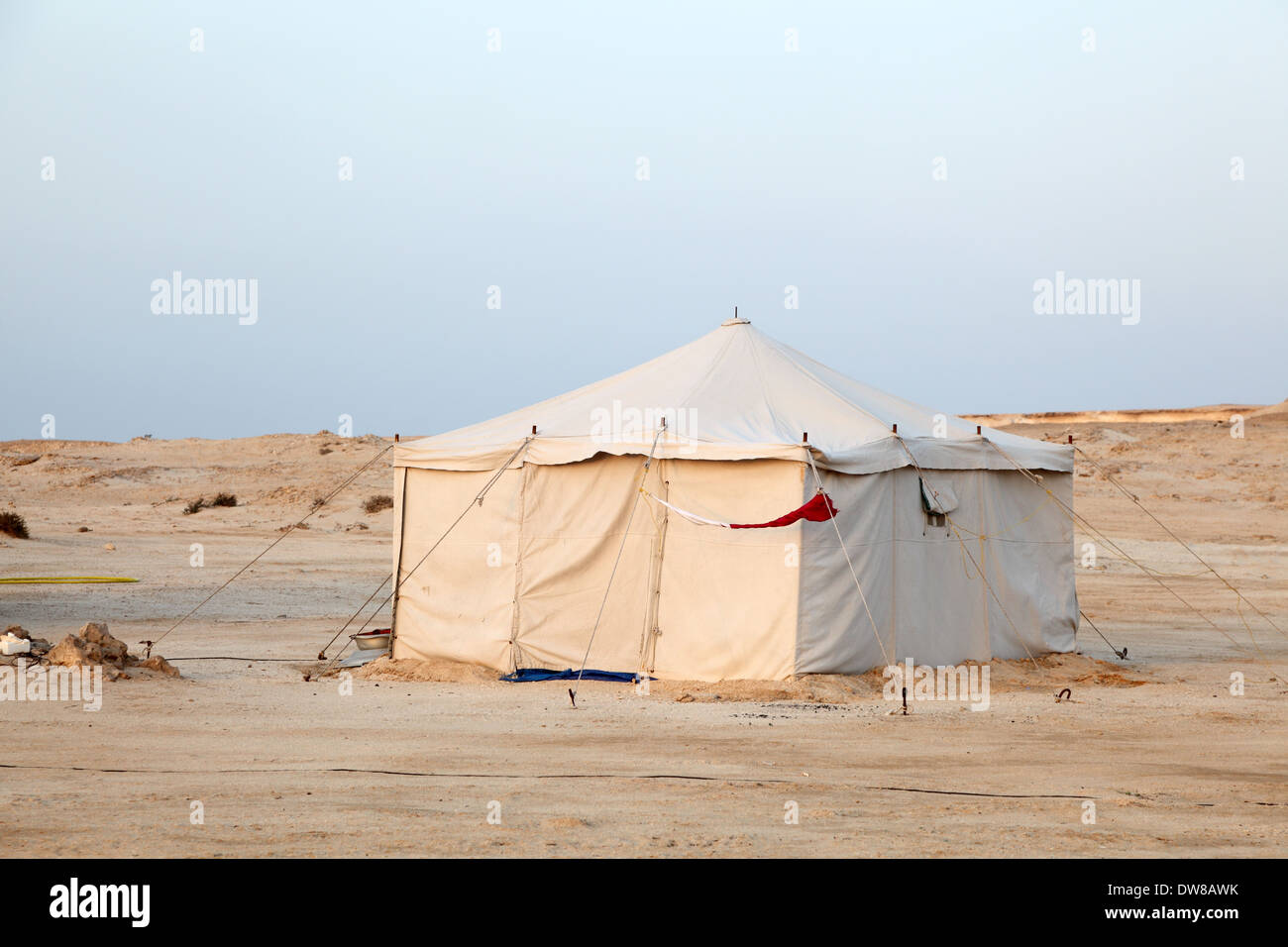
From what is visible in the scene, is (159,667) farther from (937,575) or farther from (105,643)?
(937,575)

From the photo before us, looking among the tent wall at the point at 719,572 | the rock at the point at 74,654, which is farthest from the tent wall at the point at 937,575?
the rock at the point at 74,654

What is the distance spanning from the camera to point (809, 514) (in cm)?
1127

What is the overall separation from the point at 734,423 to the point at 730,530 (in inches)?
45.8

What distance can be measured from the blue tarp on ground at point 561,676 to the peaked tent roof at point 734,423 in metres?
2.00

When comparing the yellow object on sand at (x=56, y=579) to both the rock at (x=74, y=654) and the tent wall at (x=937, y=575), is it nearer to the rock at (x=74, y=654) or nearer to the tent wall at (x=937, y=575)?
the rock at (x=74, y=654)

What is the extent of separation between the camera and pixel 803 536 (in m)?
11.6

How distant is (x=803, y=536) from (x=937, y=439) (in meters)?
2.10

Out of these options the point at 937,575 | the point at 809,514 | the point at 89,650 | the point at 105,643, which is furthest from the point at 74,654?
the point at 937,575

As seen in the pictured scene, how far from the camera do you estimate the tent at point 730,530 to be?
1186cm

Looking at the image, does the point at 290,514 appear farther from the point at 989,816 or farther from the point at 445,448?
the point at 989,816

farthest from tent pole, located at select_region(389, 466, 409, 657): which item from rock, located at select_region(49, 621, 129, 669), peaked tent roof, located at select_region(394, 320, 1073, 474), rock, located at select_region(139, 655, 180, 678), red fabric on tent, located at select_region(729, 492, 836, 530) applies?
red fabric on tent, located at select_region(729, 492, 836, 530)

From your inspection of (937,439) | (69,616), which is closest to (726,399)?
(937,439)

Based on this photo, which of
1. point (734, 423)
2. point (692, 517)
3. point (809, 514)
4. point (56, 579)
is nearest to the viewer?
point (809, 514)

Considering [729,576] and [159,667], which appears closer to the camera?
[729,576]
